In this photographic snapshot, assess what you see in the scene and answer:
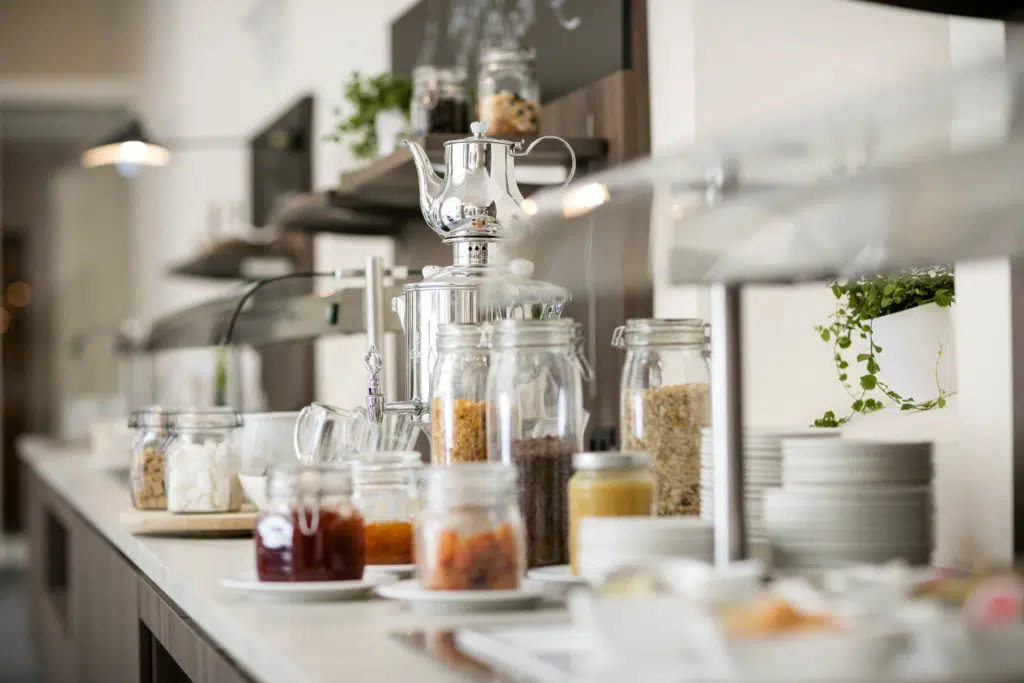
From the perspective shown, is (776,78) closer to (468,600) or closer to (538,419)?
(538,419)

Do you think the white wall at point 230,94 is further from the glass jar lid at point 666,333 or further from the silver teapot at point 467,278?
the glass jar lid at point 666,333

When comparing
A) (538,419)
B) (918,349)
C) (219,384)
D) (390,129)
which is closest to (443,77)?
(390,129)

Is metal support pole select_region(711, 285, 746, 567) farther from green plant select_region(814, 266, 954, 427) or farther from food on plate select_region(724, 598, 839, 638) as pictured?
green plant select_region(814, 266, 954, 427)

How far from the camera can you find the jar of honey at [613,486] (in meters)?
1.26

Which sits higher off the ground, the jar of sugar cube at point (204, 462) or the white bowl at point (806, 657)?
the jar of sugar cube at point (204, 462)

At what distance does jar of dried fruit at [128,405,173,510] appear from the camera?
2.05 meters

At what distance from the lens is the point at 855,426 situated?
1794 millimetres

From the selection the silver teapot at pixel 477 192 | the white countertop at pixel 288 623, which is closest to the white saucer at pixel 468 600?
the white countertop at pixel 288 623

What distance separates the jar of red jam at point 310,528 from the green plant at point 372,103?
152 cm

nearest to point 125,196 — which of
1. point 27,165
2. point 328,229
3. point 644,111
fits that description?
point 27,165

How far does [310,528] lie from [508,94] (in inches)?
45.6

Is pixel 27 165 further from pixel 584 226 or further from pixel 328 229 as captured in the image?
A: pixel 584 226

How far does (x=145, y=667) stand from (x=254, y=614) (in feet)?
2.13

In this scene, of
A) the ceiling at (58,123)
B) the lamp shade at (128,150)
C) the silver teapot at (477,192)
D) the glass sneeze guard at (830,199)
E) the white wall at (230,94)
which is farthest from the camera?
the ceiling at (58,123)
